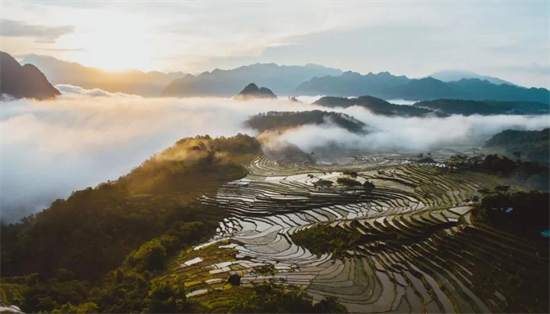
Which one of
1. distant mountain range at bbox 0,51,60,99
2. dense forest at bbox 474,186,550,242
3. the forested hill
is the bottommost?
the forested hill

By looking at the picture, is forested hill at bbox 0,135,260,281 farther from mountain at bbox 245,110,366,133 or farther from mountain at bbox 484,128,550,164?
mountain at bbox 484,128,550,164

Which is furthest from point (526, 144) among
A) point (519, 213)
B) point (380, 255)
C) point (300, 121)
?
point (380, 255)

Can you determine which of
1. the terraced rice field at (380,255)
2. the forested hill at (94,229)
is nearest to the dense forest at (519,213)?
the terraced rice field at (380,255)

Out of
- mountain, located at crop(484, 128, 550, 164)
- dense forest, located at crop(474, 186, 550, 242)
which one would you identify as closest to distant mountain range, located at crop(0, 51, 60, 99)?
dense forest, located at crop(474, 186, 550, 242)

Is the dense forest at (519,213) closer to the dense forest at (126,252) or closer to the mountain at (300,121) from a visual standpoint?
the dense forest at (126,252)

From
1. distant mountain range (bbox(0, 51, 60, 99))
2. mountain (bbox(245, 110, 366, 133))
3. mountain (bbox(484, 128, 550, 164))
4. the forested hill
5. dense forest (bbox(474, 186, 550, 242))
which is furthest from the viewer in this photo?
distant mountain range (bbox(0, 51, 60, 99))

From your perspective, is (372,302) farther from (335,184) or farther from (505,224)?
(335,184)
